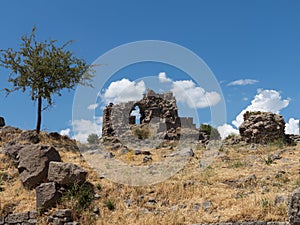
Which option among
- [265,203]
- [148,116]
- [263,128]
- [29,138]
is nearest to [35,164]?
[265,203]

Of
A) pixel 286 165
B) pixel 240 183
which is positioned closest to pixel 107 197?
pixel 240 183

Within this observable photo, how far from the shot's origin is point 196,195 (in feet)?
33.9

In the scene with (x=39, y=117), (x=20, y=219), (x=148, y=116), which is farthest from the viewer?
(x=148, y=116)

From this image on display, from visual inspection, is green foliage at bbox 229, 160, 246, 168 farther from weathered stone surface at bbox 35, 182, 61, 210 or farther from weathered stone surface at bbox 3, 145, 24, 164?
weathered stone surface at bbox 3, 145, 24, 164

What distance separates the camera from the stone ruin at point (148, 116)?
104 feet

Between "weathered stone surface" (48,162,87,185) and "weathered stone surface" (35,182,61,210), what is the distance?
35 centimetres

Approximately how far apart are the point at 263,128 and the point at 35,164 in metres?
15.1

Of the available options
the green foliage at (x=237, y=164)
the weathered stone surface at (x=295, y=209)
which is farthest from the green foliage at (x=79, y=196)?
the green foliage at (x=237, y=164)

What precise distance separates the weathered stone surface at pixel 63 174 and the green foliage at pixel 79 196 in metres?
0.22

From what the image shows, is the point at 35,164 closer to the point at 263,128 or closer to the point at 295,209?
the point at 295,209

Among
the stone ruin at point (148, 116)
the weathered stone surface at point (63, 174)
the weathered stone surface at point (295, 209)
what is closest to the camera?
the weathered stone surface at point (295, 209)

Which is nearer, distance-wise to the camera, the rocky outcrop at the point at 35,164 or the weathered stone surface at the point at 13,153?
the rocky outcrop at the point at 35,164

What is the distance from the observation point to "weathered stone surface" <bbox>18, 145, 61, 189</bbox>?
36.2 ft

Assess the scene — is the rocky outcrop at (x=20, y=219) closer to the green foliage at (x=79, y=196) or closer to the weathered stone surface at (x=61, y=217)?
the weathered stone surface at (x=61, y=217)
